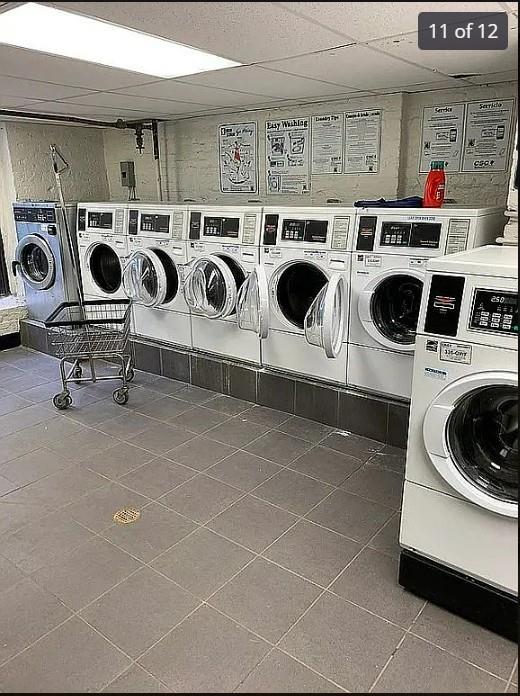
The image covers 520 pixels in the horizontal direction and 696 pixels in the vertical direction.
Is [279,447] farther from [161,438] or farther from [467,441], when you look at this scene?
[467,441]

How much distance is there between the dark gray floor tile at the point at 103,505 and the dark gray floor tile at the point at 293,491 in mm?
636

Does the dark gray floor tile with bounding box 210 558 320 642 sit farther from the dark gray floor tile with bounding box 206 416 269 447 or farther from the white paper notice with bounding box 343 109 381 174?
the white paper notice with bounding box 343 109 381 174

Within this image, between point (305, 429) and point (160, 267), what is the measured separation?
1694 mm

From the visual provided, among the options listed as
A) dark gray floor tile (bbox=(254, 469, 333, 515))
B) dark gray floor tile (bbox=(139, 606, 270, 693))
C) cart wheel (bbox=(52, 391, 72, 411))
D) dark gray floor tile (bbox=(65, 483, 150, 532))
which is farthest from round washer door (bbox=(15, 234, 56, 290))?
dark gray floor tile (bbox=(139, 606, 270, 693))

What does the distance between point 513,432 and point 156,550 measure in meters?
1.56

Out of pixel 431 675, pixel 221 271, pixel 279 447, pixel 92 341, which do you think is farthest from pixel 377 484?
pixel 92 341

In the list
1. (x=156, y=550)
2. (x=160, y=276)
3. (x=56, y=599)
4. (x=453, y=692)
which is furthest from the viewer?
(x=160, y=276)

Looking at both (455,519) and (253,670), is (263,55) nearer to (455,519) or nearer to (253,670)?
(455,519)

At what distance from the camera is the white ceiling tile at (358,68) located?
2436mm

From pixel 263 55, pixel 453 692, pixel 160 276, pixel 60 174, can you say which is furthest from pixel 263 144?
pixel 453 692

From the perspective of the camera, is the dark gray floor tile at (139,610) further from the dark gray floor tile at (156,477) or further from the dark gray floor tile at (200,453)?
the dark gray floor tile at (200,453)

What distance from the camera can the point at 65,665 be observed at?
5.87ft

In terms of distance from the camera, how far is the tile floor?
69.7 inches

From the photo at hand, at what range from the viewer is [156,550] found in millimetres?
2357
